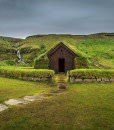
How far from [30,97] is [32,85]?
716 centimetres

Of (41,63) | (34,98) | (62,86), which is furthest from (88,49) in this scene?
(34,98)

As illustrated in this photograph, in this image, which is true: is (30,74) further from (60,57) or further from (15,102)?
(15,102)

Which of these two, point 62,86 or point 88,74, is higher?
point 88,74

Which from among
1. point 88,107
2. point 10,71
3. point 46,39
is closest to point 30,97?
point 88,107

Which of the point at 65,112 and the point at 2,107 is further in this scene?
the point at 2,107

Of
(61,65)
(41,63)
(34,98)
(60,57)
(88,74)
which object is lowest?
(34,98)

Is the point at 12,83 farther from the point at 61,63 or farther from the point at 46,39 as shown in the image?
the point at 46,39

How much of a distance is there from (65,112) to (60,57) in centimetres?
2637

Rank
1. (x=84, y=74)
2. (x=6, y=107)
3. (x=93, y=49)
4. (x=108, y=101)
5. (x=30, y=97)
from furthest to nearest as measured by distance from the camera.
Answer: (x=93, y=49) → (x=84, y=74) → (x=30, y=97) → (x=108, y=101) → (x=6, y=107)

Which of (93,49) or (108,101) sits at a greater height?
(93,49)

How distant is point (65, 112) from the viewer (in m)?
23.5

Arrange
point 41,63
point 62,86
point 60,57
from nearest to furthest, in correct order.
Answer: point 62,86
point 41,63
point 60,57

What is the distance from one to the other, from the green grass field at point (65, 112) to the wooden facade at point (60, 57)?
50.9ft

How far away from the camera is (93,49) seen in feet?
223
